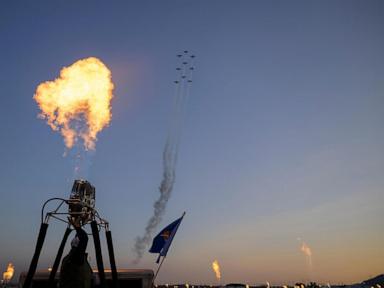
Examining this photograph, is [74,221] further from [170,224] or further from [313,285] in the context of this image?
[313,285]

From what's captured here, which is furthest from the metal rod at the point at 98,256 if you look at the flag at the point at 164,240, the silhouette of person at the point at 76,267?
the flag at the point at 164,240

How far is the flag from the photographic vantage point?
59.4ft

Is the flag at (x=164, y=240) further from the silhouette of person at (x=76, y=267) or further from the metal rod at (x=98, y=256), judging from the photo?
the silhouette of person at (x=76, y=267)

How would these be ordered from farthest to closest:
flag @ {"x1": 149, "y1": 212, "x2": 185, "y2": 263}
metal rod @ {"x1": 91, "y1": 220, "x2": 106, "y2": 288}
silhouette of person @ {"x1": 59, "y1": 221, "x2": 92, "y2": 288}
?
flag @ {"x1": 149, "y1": 212, "x2": 185, "y2": 263} → metal rod @ {"x1": 91, "y1": 220, "x2": 106, "y2": 288} → silhouette of person @ {"x1": 59, "y1": 221, "x2": 92, "y2": 288}

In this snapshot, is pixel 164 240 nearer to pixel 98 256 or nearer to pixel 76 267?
pixel 98 256

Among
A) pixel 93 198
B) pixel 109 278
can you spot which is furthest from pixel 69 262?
pixel 109 278

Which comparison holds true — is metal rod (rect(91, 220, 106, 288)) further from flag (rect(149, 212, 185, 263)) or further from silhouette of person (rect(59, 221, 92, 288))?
flag (rect(149, 212, 185, 263))

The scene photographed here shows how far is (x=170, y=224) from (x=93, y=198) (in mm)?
9014

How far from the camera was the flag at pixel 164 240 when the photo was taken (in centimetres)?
1809

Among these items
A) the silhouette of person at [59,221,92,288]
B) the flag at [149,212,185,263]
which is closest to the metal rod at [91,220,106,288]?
the silhouette of person at [59,221,92,288]

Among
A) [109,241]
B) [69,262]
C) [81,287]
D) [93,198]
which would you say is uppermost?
[93,198]

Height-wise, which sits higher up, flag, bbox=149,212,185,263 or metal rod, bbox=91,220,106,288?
flag, bbox=149,212,185,263

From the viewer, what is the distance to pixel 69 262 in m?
8.58

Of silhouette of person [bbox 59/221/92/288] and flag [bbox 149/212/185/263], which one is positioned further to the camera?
flag [bbox 149/212/185/263]
